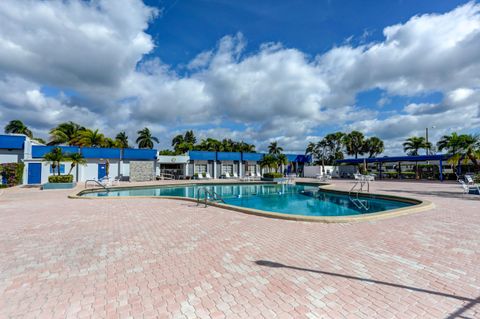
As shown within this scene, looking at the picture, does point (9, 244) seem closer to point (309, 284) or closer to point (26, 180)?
point (309, 284)

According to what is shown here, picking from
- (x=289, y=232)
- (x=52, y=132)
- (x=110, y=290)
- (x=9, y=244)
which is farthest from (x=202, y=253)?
(x=52, y=132)

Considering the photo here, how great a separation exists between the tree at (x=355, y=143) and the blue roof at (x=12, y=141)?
1848 inches

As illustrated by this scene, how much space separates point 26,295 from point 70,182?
18776 mm

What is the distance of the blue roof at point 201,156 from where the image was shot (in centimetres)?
3059

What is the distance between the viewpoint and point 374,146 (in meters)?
43.6

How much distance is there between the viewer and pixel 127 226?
620cm

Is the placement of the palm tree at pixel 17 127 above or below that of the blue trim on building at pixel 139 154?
above

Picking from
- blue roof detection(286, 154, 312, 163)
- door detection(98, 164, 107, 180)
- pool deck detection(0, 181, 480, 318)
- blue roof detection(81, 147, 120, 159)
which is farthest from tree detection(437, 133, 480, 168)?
door detection(98, 164, 107, 180)

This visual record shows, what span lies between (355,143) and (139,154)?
38.1 metres

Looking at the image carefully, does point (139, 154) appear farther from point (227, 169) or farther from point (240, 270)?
point (240, 270)

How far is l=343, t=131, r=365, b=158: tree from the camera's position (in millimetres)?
43812

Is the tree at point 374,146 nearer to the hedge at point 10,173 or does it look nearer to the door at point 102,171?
the door at point 102,171

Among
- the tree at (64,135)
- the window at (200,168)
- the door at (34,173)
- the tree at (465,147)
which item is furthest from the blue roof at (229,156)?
the tree at (465,147)

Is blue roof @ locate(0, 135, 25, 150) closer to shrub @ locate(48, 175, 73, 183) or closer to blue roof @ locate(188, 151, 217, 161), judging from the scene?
shrub @ locate(48, 175, 73, 183)
